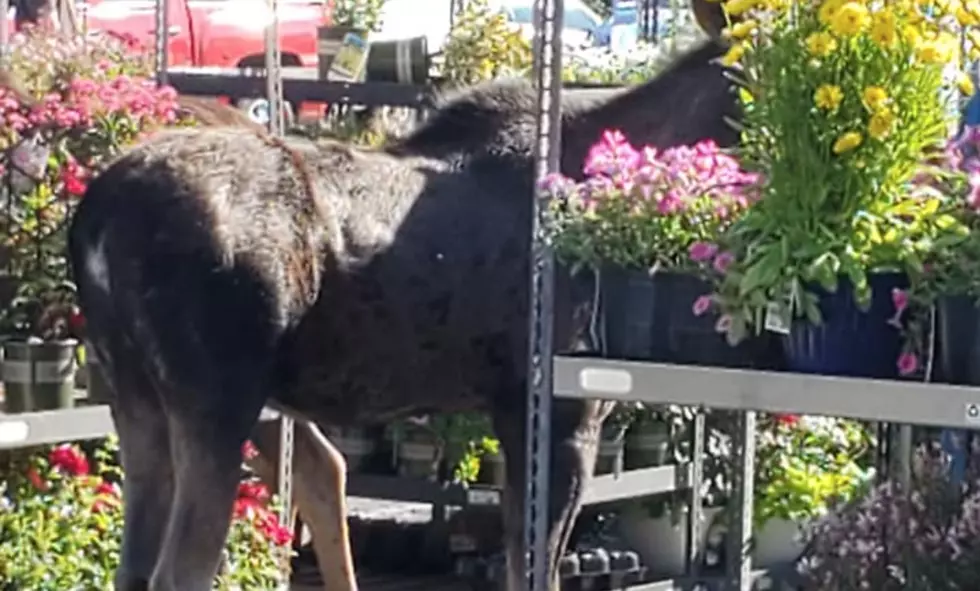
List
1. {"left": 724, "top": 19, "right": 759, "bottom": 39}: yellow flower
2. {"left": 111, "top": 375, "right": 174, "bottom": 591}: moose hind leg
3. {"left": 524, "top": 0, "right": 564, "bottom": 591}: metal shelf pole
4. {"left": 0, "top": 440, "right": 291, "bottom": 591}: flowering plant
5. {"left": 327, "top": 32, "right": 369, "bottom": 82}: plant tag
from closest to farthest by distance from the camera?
1. {"left": 724, "top": 19, "right": 759, "bottom": 39}: yellow flower
2. {"left": 524, "top": 0, "right": 564, "bottom": 591}: metal shelf pole
3. {"left": 111, "top": 375, "right": 174, "bottom": 591}: moose hind leg
4. {"left": 0, "top": 440, "right": 291, "bottom": 591}: flowering plant
5. {"left": 327, "top": 32, "right": 369, "bottom": 82}: plant tag

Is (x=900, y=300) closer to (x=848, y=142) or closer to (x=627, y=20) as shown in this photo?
(x=848, y=142)

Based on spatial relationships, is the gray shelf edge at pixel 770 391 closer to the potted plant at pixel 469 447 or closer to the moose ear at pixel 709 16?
the moose ear at pixel 709 16

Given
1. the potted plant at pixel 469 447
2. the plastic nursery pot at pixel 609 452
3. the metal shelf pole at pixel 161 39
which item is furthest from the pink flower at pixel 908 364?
the metal shelf pole at pixel 161 39

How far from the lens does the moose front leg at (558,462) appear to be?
19.7 ft

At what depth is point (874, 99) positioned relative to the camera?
3990mm

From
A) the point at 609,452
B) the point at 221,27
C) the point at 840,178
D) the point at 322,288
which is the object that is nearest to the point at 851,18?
the point at 840,178

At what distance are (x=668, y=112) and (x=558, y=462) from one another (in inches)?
40.6

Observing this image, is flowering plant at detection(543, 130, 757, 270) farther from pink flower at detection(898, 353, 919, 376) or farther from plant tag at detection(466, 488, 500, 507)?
plant tag at detection(466, 488, 500, 507)

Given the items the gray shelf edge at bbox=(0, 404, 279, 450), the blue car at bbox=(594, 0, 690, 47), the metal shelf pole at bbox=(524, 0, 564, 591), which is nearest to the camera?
the metal shelf pole at bbox=(524, 0, 564, 591)

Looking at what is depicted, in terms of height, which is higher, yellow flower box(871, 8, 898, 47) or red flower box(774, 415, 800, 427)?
yellow flower box(871, 8, 898, 47)

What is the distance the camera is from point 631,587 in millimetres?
7500

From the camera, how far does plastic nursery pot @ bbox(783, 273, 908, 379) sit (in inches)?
161

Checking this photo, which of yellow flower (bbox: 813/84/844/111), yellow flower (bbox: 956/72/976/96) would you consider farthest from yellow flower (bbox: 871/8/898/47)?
yellow flower (bbox: 956/72/976/96)

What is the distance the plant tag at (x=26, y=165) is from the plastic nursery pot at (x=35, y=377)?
17.2 inches
